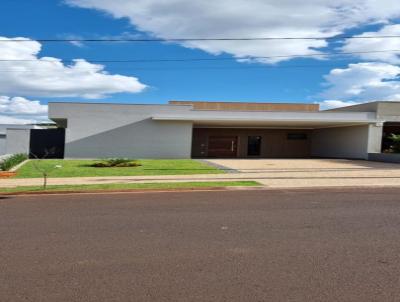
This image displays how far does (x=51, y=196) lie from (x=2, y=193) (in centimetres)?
Answer: 152

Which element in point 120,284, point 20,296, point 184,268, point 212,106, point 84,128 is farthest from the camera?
point 212,106

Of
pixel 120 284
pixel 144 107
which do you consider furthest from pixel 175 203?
pixel 144 107

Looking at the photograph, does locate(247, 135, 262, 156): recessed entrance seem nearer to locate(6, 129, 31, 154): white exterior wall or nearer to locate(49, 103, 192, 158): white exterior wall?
locate(49, 103, 192, 158): white exterior wall

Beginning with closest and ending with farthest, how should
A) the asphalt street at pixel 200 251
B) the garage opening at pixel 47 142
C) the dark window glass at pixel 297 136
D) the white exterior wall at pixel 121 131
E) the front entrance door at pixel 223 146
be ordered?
the asphalt street at pixel 200 251
the white exterior wall at pixel 121 131
the garage opening at pixel 47 142
the front entrance door at pixel 223 146
the dark window glass at pixel 297 136

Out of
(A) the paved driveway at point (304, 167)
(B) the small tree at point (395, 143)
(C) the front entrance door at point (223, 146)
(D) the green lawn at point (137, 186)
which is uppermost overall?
(B) the small tree at point (395, 143)

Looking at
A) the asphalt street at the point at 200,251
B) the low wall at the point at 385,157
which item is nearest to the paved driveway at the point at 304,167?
the low wall at the point at 385,157

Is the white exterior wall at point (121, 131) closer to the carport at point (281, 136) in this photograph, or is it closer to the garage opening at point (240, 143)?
the carport at point (281, 136)

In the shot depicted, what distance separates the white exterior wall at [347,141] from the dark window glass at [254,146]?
4775mm

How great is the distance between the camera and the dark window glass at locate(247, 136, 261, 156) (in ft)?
114

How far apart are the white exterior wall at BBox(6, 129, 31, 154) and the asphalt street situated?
73.9ft

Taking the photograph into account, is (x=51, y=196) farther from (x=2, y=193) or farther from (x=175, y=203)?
(x=175, y=203)

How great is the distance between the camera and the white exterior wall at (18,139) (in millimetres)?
30469

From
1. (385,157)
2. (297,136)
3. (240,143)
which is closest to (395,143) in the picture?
(385,157)

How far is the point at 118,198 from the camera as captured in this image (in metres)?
10.9
